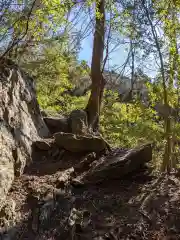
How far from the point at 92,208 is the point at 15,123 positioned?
257 centimetres

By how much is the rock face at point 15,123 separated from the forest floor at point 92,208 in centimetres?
29

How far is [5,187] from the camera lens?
4191 millimetres

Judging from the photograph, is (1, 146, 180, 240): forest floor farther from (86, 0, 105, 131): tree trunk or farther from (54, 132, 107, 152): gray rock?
(86, 0, 105, 131): tree trunk

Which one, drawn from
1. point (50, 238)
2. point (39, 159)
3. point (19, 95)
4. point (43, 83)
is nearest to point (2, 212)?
point (50, 238)

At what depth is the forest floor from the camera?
11.9 feet

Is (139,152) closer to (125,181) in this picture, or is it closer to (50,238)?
(125,181)

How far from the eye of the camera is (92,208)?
4.29 metres

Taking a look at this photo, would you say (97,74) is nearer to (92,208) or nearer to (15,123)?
(15,123)

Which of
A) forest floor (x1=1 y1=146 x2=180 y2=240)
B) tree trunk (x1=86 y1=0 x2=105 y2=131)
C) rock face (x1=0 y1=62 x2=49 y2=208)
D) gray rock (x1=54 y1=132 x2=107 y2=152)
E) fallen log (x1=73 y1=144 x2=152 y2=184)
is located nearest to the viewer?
forest floor (x1=1 y1=146 x2=180 y2=240)

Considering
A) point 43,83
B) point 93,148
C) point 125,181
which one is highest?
point 43,83

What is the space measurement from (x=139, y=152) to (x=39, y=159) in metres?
2.27

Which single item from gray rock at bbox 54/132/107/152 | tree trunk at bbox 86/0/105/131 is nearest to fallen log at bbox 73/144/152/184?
gray rock at bbox 54/132/107/152

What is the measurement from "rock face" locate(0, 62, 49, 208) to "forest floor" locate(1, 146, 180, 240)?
0.97 ft

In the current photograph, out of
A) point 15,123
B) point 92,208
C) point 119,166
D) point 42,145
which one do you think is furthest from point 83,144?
point 92,208
